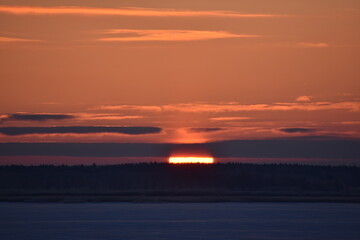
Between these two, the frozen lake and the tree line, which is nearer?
the frozen lake

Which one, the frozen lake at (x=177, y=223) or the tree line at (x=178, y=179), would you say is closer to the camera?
the frozen lake at (x=177, y=223)

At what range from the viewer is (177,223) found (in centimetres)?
4594

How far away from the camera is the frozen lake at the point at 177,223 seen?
3934 centimetres

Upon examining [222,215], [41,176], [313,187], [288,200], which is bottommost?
[222,215]

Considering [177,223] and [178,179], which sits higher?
[178,179]

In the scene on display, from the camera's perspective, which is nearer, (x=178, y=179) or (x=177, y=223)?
(x=177, y=223)

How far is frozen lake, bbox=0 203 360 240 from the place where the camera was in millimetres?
39344

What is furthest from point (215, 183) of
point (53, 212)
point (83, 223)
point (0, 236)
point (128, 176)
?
point (0, 236)

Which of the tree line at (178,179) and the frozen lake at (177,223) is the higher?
the tree line at (178,179)

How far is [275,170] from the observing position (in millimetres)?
136875

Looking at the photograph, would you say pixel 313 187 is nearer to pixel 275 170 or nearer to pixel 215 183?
pixel 215 183

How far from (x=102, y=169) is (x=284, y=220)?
93.0 meters

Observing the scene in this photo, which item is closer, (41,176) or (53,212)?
(53,212)

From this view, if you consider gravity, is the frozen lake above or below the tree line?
below
